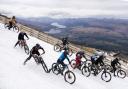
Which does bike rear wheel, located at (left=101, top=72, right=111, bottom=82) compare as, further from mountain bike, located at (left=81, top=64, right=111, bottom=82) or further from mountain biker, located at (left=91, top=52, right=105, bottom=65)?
mountain biker, located at (left=91, top=52, right=105, bottom=65)

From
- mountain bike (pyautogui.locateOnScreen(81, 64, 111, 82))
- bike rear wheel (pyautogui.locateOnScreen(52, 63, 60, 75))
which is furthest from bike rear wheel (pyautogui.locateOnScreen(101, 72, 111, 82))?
bike rear wheel (pyautogui.locateOnScreen(52, 63, 60, 75))

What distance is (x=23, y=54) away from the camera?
2686 centimetres

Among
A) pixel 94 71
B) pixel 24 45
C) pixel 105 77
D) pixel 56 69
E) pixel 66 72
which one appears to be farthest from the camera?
pixel 24 45

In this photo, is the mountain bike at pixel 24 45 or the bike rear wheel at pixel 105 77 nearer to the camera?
the bike rear wheel at pixel 105 77

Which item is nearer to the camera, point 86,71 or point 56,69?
point 56,69

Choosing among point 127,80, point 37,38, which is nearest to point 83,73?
point 127,80

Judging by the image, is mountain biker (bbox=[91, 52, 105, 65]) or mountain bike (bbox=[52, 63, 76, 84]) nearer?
mountain bike (bbox=[52, 63, 76, 84])

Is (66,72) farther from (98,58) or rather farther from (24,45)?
(24,45)

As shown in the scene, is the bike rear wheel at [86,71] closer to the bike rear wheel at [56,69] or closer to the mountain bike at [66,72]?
the bike rear wheel at [56,69]

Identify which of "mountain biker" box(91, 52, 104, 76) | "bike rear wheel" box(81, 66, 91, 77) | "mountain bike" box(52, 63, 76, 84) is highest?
"mountain biker" box(91, 52, 104, 76)

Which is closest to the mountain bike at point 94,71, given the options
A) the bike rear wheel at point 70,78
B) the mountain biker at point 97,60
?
the mountain biker at point 97,60

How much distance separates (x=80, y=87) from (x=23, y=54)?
8.07 meters

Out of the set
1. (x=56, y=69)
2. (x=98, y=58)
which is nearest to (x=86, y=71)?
(x=98, y=58)

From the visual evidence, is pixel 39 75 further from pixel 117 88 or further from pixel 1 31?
pixel 1 31
